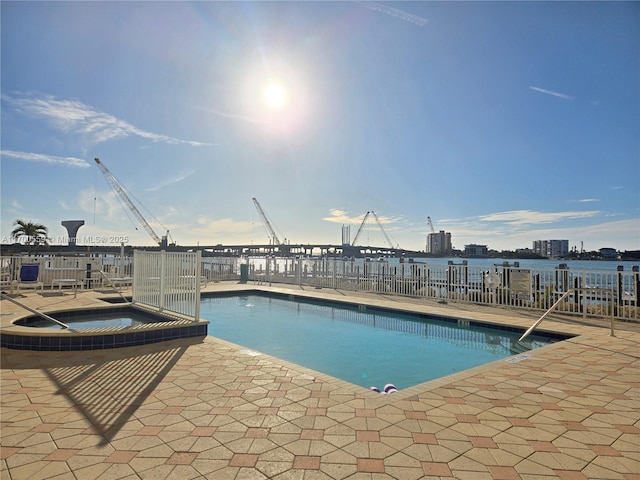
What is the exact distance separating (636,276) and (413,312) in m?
4.35

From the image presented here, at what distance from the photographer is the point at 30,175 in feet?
46.6

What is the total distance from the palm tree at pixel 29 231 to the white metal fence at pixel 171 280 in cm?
3418

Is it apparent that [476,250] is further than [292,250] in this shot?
No

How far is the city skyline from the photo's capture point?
7523mm

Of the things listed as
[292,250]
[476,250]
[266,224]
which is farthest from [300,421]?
[266,224]

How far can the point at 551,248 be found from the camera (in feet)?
175

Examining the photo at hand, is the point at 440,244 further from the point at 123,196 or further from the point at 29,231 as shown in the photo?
the point at 29,231

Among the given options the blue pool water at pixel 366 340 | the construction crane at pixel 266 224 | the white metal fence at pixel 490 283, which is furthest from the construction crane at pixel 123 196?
the blue pool water at pixel 366 340

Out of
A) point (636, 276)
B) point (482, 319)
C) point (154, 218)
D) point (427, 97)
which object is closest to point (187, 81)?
point (427, 97)

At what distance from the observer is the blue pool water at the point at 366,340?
4691 millimetres

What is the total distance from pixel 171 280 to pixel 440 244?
2699 inches

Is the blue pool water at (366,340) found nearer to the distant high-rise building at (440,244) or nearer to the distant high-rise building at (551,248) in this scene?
the distant high-rise building at (551,248)

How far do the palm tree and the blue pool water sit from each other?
→ 3319 cm

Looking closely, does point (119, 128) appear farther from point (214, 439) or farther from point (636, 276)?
point (636, 276)
